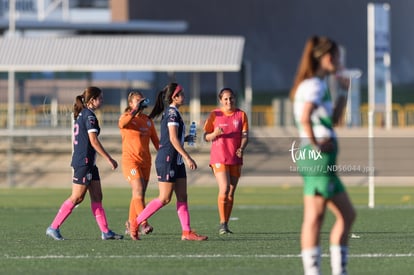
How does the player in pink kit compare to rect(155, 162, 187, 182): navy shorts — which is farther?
the player in pink kit

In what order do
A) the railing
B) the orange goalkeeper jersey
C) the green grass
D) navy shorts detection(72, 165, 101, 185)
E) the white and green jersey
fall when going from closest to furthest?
the white and green jersey → the green grass → navy shorts detection(72, 165, 101, 185) → the orange goalkeeper jersey → the railing

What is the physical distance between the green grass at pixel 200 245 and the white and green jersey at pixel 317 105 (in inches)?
77.2

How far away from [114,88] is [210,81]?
1598 centimetres

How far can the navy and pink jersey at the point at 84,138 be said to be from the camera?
1661 cm

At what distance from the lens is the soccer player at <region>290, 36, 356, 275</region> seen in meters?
11.0

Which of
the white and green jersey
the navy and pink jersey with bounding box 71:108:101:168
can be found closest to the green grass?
the navy and pink jersey with bounding box 71:108:101:168

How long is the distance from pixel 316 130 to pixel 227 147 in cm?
722

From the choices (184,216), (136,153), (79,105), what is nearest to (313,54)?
(184,216)

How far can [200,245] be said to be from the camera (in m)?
15.9

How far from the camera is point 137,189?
1789 cm

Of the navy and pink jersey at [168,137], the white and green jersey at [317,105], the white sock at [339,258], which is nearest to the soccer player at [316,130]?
the white and green jersey at [317,105]

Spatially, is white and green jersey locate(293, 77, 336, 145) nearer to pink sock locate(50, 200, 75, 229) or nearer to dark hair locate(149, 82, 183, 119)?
dark hair locate(149, 82, 183, 119)

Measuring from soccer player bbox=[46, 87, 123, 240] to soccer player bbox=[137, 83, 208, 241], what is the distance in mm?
601

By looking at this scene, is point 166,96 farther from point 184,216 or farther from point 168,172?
point 184,216
